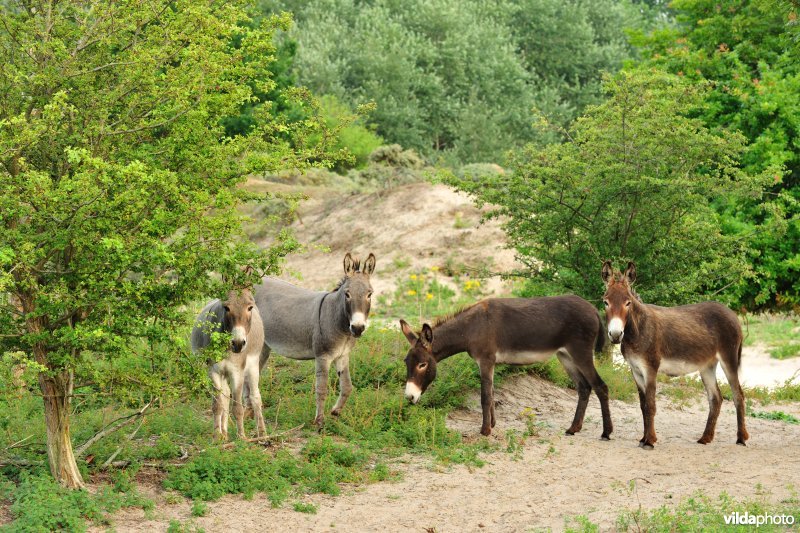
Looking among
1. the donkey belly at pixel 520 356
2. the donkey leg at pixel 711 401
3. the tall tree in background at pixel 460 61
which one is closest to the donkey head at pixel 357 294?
the donkey belly at pixel 520 356

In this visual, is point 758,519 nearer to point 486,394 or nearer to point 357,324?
point 486,394

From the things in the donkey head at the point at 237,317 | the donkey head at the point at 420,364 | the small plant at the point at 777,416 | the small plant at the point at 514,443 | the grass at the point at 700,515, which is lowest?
the small plant at the point at 777,416

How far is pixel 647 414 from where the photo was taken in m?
10.1

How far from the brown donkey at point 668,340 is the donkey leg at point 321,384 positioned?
3.09 meters

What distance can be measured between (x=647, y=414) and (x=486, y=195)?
4.49 metres

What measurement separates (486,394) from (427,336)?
3.00 ft

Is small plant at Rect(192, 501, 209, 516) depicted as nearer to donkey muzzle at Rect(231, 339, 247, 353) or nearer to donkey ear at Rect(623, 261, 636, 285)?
donkey muzzle at Rect(231, 339, 247, 353)

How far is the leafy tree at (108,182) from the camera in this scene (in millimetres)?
7191

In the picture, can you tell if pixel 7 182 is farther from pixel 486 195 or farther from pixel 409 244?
pixel 409 244

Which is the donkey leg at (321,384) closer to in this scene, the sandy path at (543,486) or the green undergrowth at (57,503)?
the sandy path at (543,486)

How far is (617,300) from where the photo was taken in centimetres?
970

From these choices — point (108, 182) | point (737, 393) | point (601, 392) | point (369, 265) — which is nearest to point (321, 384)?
point (369, 265)

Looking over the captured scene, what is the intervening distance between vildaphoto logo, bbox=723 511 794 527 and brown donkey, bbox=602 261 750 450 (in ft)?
8.65

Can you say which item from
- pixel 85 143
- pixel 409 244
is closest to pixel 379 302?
pixel 409 244
